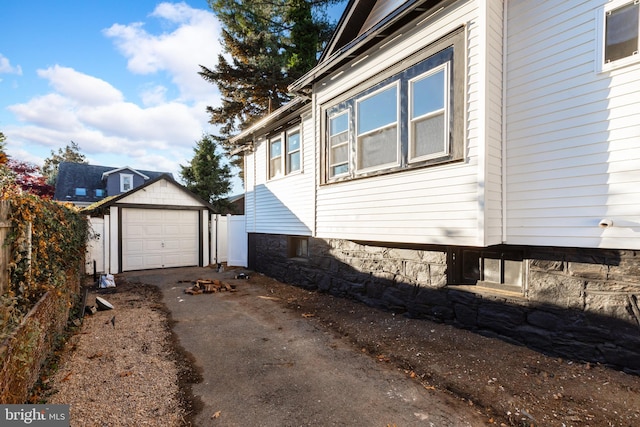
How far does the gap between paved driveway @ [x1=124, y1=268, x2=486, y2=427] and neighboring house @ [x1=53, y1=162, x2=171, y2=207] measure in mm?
24628

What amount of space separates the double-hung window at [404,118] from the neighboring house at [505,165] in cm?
3

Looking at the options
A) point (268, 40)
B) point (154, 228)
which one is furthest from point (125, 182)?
point (268, 40)

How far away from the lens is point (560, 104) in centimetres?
379

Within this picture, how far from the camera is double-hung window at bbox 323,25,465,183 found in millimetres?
4230

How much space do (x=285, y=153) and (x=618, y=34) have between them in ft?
23.9

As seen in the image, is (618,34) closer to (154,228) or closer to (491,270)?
(491,270)

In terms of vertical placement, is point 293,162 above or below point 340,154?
above

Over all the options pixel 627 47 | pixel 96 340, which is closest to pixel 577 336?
pixel 627 47

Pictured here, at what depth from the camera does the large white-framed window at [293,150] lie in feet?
28.3

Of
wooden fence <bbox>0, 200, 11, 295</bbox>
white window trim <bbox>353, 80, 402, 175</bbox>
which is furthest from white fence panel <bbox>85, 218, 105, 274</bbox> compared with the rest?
white window trim <bbox>353, 80, 402, 175</bbox>

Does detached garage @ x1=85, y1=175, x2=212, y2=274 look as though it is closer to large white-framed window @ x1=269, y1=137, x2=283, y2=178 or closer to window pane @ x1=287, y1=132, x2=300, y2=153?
large white-framed window @ x1=269, y1=137, x2=283, y2=178

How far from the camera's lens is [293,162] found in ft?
29.0

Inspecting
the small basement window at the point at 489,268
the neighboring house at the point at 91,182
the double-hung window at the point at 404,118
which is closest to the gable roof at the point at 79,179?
the neighboring house at the point at 91,182

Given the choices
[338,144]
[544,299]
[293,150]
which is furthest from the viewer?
[293,150]
